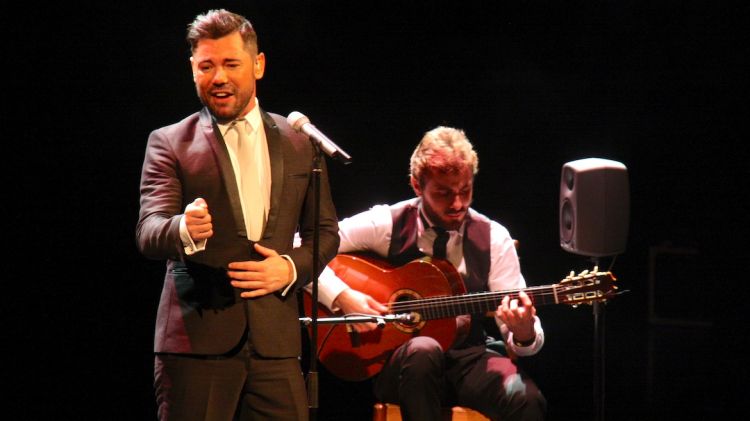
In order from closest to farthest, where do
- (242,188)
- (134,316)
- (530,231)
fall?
1. (242,188)
2. (134,316)
3. (530,231)

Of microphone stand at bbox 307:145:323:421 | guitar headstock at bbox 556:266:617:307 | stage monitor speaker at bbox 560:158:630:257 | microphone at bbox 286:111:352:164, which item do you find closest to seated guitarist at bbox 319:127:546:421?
guitar headstock at bbox 556:266:617:307

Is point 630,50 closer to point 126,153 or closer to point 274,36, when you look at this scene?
point 274,36

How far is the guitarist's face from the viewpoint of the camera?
12.3ft

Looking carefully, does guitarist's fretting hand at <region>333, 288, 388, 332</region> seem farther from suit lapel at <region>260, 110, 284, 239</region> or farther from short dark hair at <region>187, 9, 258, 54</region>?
short dark hair at <region>187, 9, 258, 54</region>

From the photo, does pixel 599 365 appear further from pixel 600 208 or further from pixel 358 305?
pixel 358 305

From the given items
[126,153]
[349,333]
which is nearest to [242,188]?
[349,333]

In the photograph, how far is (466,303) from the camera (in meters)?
3.62

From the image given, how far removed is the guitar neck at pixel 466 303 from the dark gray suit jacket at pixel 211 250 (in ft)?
3.61

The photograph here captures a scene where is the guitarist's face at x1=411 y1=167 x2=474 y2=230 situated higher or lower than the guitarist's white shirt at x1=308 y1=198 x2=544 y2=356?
higher

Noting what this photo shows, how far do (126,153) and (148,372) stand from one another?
3.68 feet

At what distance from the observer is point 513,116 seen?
5.32 metres

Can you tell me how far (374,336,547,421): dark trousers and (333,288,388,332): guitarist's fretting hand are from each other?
156 millimetres

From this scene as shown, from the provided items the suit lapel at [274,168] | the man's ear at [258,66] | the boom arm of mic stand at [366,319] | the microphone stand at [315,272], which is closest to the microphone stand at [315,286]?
the microphone stand at [315,272]

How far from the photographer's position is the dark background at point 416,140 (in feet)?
14.5
